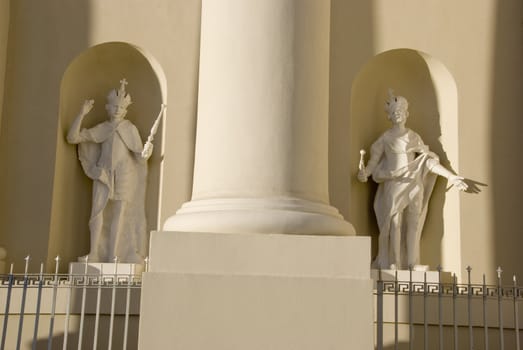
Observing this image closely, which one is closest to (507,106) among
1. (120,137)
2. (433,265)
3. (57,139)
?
(433,265)

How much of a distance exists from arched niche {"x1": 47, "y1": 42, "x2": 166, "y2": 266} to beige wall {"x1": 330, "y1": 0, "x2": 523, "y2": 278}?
2.41 meters

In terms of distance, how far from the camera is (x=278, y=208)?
6.00m

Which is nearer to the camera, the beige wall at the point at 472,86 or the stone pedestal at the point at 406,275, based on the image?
the stone pedestal at the point at 406,275

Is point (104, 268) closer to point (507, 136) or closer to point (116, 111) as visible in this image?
point (116, 111)

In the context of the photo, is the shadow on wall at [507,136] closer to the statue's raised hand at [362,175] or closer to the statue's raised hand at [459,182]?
the statue's raised hand at [459,182]

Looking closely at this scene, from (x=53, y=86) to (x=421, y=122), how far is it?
4.98m

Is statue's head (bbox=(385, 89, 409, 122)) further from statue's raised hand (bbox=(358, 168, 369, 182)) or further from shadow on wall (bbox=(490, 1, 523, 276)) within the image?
shadow on wall (bbox=(490, 1, 523, 276))

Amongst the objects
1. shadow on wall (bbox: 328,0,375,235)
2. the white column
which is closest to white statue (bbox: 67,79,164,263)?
shadow on wall (bbox: 328,0,375,235)

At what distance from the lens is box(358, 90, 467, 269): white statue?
1086cm

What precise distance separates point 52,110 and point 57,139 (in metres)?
0.41

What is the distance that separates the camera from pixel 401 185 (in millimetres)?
10906

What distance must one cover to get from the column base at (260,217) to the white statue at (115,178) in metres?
4.88

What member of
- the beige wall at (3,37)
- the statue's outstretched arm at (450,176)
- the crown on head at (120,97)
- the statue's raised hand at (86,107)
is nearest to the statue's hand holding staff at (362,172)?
the statue's outstretched arm at (450,176)

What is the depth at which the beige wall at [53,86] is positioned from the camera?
10.9m
